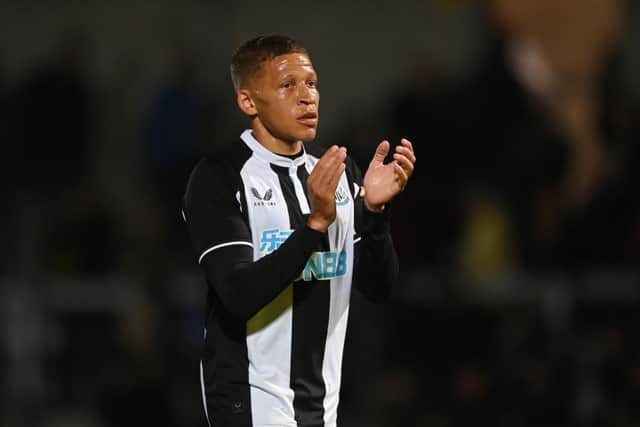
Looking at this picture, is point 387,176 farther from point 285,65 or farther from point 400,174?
point 285,65

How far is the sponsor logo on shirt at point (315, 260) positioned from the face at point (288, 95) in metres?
0.33

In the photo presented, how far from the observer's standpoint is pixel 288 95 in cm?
380

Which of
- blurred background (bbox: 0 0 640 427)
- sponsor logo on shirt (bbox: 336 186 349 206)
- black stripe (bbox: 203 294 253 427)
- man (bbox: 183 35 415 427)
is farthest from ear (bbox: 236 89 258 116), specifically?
blurred background (bbox: 0 0 640 427)

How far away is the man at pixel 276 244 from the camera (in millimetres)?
3730

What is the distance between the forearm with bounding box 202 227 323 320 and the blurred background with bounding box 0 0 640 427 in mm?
4661

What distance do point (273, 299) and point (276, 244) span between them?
0.22m

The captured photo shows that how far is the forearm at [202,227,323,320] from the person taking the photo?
3.51 metres
